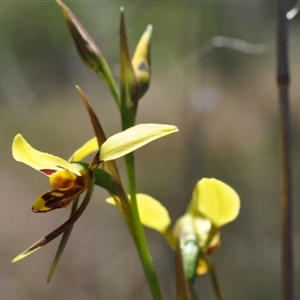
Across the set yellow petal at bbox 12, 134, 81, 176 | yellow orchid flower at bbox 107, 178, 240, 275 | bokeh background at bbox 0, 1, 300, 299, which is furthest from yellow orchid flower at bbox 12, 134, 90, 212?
bokeh background at bbox 0, 1, 300, 299

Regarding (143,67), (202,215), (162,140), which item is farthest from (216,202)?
(162,140)

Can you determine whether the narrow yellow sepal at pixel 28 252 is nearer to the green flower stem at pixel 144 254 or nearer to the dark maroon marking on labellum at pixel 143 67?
the green flower stem at pixel 144 254

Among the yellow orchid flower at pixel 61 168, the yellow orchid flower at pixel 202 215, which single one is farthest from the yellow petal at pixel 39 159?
the yellow orchid flower at pixel 202 215

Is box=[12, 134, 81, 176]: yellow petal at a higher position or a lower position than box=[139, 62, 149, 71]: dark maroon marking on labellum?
lower

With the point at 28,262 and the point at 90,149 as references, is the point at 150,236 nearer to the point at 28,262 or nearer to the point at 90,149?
the point at 28,262

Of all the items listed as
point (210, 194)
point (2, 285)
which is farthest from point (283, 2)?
point (2, 285)

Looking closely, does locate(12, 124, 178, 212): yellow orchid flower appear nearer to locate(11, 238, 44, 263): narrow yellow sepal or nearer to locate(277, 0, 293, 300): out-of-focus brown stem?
locate(11, 238, 44, 263): narrow yellow sepal
